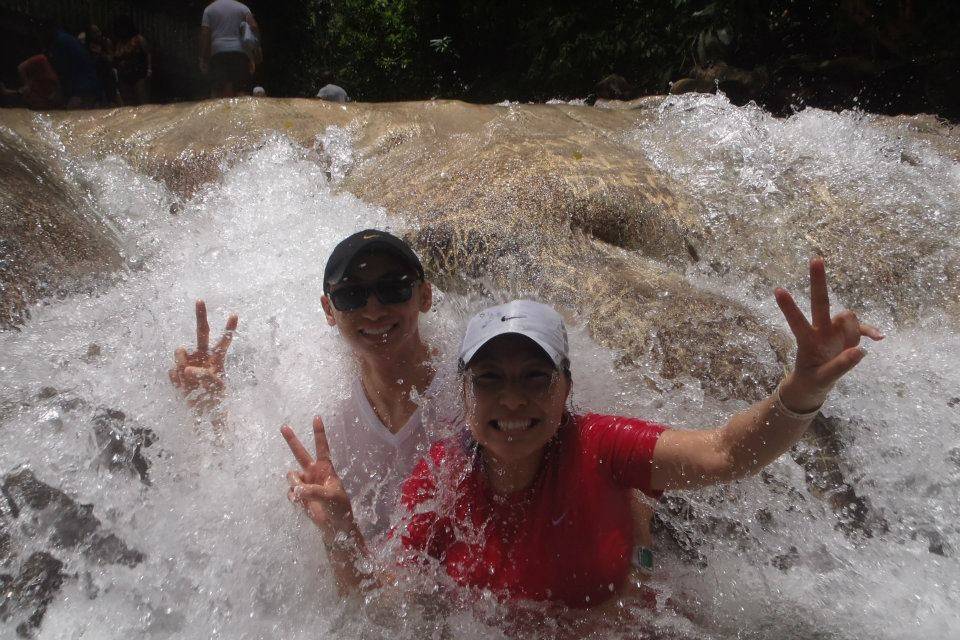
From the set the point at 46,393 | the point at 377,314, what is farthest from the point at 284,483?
the point at 46,393

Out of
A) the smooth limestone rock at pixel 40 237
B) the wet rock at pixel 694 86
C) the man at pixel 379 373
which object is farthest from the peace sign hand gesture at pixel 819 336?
the wet rock at pixel 694 86

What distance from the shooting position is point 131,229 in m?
4.45

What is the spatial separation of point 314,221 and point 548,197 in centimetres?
146

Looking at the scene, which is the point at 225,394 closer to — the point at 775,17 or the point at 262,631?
the point at 262,631

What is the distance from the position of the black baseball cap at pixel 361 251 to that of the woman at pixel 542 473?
0.54 m

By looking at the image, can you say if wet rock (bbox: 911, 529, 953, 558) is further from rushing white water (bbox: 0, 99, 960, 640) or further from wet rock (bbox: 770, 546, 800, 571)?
wet rock (bbox: 770, 546, 800, 571)

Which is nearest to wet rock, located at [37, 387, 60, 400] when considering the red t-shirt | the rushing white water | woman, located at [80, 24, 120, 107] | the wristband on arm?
the rushing white water

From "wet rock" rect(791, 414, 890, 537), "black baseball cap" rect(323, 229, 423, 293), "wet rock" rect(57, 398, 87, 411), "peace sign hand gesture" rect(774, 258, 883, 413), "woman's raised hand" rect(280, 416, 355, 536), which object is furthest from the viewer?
"wet rock" rect(57, 398, 87, 411)

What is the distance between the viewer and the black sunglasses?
7.13 ft

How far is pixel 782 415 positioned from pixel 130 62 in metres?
8.15

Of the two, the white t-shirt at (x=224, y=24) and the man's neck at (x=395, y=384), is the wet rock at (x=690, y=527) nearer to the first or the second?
the man's neck at (x=395, y=384)

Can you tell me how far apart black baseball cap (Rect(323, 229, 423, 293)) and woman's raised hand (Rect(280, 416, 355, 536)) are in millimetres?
521

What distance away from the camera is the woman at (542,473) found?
162cm

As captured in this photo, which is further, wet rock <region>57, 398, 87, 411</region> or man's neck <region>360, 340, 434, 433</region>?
wet rock <region>57, 398, 87, 411</region>
